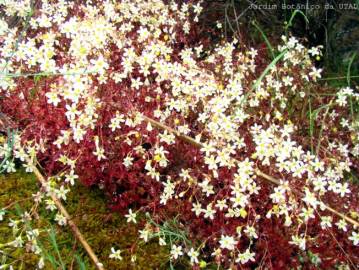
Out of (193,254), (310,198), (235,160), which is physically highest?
(235,160)

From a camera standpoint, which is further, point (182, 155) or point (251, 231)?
point (182, 155)

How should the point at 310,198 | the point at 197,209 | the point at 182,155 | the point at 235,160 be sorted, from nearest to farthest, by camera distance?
the point at 310,198 < the point at 235,160 < the point at 197,209 < the point at 182,155

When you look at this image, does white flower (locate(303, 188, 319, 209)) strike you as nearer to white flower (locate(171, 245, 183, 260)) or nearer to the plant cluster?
the plant cluster

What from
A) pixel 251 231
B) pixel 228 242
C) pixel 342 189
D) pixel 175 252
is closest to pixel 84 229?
pixel 175 252

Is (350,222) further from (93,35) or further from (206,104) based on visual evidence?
(93,35)

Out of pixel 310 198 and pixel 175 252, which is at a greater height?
pixel 310 198

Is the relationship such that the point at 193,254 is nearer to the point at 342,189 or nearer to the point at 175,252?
the point at 175,252

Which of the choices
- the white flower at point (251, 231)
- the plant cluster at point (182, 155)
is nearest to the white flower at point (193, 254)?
the plant cluster at point (182, 155)

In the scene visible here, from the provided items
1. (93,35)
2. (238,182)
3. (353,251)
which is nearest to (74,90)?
(93,35)
